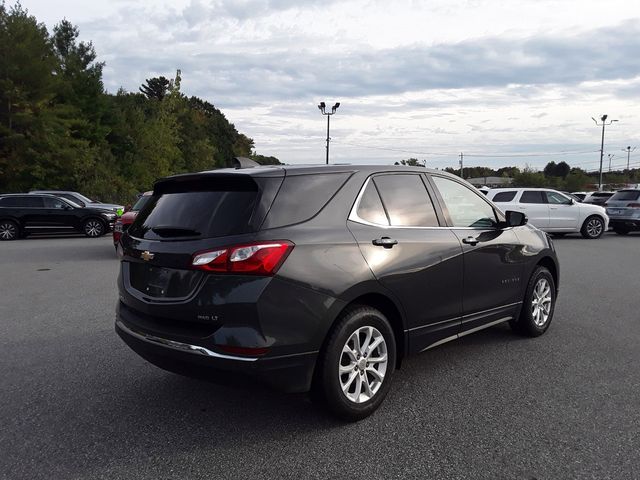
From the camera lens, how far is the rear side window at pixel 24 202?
732 inches

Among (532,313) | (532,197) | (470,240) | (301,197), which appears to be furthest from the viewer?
(532,197)

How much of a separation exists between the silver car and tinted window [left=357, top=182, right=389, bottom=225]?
60.0 feet

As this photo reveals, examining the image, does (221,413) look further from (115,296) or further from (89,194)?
(89,194)

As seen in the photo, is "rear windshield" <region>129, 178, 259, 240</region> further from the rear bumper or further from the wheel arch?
the wheel arch

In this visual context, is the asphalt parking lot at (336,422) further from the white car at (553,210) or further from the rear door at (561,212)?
the rear door at (561,212)

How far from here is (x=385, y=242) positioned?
3.84m

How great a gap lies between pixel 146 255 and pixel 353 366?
5.15ft

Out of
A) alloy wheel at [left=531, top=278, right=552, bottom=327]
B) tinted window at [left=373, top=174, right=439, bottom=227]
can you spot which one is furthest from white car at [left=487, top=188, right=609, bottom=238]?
tinted window at [left=373, top=174, right=439, bottom=227]

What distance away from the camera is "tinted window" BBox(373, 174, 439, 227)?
161 inches

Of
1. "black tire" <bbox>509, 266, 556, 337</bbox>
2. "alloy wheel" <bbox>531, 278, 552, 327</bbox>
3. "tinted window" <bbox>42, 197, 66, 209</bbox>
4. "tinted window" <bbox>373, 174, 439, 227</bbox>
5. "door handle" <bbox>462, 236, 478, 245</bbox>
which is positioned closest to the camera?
"tinted window" <bbox>373, 174, 439, 227</bbox>

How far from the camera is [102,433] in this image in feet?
11.4

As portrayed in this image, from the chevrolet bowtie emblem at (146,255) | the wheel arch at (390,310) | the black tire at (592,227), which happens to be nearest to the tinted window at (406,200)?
the wheel arch at (390,310)

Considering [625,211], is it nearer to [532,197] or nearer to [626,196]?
[626,196]

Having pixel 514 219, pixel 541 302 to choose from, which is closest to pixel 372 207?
pixel 514 219
